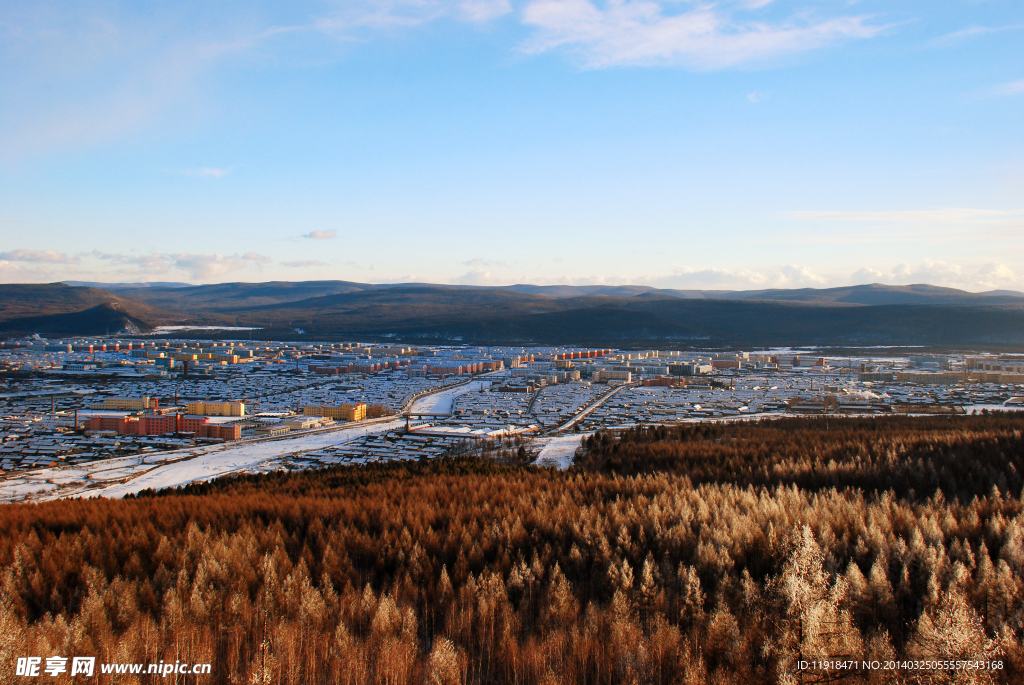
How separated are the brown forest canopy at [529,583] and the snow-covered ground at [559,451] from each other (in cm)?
952

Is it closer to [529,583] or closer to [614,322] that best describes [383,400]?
[529,583]

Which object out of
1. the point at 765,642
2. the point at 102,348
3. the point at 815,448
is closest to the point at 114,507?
the point at 765,642

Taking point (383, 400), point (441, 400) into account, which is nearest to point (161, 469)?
point (383, 400)

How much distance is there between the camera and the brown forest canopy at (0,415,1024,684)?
6039mm

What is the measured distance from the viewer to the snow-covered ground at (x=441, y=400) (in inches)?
1633

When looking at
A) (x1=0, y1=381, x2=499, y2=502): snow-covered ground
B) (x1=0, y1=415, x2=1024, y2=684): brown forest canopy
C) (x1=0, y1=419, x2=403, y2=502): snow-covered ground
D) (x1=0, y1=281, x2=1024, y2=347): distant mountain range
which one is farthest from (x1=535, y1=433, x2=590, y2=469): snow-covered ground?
(x1=0, y1=281, x2=1024, y2=347): distant mountain range

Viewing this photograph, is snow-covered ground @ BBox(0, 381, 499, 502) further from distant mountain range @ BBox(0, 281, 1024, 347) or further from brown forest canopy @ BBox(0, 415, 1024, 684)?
distant mountain range @ BBox(0, 281, 1024, 347)

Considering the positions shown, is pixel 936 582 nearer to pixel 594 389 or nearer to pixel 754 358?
pixel 594 389

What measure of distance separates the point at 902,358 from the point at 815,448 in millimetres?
68984

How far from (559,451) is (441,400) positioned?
843 inches

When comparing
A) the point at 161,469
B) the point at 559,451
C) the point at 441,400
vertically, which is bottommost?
the point at 441,400

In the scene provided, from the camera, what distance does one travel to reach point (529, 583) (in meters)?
8.23

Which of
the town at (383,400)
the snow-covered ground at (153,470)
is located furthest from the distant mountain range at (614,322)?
the snow-covered ground at (153,470)

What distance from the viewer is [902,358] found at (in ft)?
258
